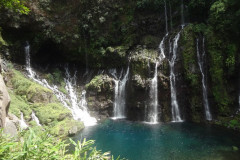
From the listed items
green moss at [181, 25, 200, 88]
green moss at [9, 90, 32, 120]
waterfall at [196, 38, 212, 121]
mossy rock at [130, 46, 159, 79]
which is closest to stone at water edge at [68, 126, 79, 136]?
green moss at [9, 90, 32, 120]

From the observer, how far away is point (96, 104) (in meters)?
17.8

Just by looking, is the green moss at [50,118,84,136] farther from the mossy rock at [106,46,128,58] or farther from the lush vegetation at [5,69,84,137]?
the mossy rock at [106,46,128,58]

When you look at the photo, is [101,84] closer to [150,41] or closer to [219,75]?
[150,41]

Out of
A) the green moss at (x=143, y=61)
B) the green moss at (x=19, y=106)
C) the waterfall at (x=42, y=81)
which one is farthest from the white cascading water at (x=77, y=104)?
the green moss at (x=143, y=61)

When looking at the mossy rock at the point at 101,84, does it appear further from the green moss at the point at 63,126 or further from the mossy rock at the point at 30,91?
the green moss at the point at 63,126

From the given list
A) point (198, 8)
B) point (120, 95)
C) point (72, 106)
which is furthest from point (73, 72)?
point (198, 8)

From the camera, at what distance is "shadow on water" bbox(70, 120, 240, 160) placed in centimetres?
966

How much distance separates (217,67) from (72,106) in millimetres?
13198

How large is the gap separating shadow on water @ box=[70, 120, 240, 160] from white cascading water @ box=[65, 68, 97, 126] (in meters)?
1.59

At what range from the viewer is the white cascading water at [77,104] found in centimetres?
1585

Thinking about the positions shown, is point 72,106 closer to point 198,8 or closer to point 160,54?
point 160,54

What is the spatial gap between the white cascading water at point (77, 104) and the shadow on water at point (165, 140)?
1.59 metres

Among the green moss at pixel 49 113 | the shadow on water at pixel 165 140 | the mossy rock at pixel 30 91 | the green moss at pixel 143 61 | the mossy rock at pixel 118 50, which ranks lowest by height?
the shadow on water at pixel 165 140

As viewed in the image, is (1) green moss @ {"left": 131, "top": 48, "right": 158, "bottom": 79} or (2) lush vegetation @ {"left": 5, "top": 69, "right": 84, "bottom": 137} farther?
(1) green moss @ {"left": 131, "top": 48, "right": 158, "bottom": 79}
